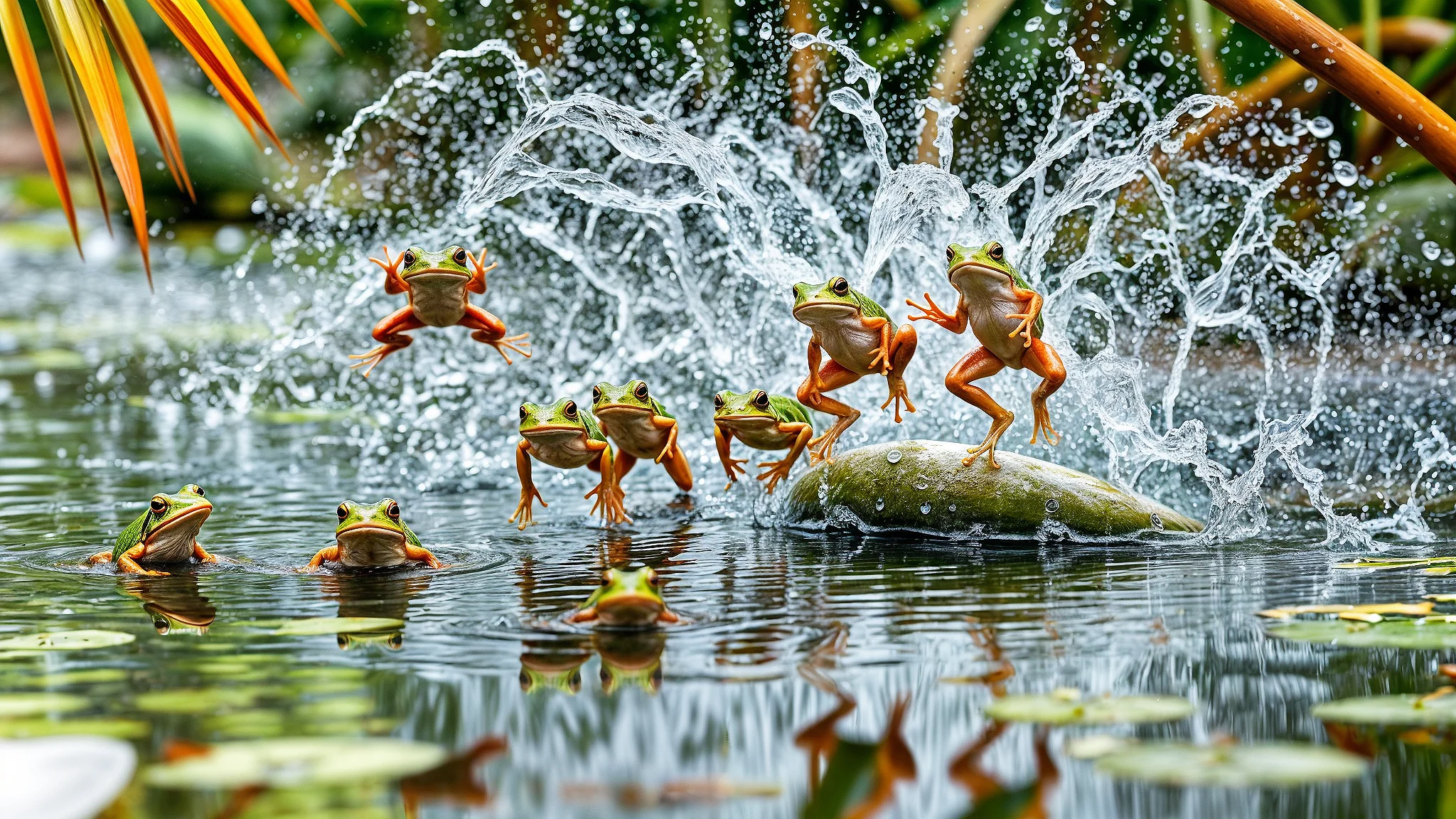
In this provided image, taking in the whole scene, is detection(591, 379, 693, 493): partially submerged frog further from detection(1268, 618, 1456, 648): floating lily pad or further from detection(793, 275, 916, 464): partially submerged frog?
detection(1268, 618, 1456, 648): floating lily pad

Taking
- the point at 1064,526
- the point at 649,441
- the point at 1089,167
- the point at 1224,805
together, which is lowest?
the point at 1224,805

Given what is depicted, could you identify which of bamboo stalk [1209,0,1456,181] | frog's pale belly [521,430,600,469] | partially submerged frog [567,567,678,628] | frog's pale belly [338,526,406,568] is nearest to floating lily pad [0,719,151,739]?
partially submerged frog [567,567,678,628]

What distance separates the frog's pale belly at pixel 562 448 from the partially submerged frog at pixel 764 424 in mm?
383

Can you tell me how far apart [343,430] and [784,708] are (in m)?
5.15

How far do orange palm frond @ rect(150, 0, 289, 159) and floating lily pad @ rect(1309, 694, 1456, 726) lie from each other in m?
2.97

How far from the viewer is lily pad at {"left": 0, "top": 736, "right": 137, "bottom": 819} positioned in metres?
2.05

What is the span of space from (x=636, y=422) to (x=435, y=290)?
Result: 0.70 meters

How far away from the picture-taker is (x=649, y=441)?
171 inches

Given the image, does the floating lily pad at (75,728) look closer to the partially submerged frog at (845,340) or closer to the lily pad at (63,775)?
the lily pad at (63,775)

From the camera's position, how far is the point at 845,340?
3.94 m

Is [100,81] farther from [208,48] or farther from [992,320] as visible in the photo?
[992,320]

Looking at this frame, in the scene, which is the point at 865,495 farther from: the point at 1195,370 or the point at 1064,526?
the point at 1195,370

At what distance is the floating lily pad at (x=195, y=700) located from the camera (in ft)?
8.34

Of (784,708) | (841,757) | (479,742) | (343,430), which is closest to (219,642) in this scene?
(479,742)
